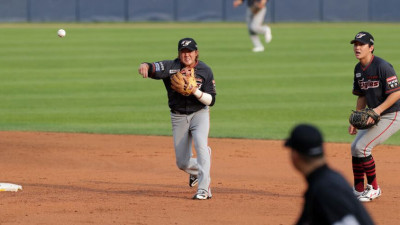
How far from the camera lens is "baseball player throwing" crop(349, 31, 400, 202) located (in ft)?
24.4

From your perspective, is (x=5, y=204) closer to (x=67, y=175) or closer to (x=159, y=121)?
(x=67, y=175)

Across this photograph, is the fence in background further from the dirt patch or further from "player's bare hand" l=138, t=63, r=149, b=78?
"player's bare hand" l=138, t=63, r=149, b=78

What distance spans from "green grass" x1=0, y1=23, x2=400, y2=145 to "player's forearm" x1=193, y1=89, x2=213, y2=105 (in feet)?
14.4

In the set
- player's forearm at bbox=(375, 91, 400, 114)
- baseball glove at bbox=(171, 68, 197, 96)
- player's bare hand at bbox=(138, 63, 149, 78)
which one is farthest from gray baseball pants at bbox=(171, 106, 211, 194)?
player's forearm at bbox=(375, 91, 400, 114)

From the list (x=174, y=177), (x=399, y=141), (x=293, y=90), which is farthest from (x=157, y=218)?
(x=293, y=90)

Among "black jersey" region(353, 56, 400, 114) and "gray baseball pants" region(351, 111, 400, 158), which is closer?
"black jersey" region(353, 56, 400, 114)

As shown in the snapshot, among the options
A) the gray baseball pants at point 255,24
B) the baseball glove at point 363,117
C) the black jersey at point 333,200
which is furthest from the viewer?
the gray baseball pants at point 255,24

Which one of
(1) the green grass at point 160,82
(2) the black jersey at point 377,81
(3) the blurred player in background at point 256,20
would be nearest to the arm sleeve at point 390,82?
(2) the black jersey at point 377,81

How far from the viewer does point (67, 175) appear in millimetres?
9320

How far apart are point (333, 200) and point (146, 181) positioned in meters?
5.68

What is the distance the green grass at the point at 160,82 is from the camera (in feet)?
43.5

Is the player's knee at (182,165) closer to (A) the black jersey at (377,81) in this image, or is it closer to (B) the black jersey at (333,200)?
(A) the black jersey at (377,81)

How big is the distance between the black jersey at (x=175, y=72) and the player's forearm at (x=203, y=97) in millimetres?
92

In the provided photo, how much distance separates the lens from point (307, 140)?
344cm
